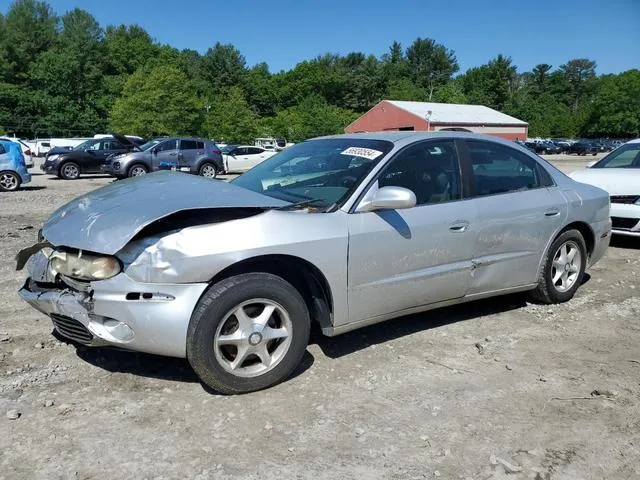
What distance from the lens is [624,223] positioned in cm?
743

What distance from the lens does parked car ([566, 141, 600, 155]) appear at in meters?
62.4

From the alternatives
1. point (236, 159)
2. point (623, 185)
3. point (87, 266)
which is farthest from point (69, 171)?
point (87, 266)

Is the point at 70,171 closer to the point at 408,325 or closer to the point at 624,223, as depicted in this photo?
the point at 624,223

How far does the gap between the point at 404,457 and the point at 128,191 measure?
2394 mm

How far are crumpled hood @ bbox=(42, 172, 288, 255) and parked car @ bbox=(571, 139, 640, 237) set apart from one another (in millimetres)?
5663

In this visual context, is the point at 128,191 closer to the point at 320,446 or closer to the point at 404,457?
the point at 320,446

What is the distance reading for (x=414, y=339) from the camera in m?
4.29

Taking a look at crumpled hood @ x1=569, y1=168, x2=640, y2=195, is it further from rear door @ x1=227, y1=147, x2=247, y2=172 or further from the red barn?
the red barn

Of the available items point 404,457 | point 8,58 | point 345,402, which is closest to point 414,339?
point 345,402

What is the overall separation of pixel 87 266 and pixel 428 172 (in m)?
2.43

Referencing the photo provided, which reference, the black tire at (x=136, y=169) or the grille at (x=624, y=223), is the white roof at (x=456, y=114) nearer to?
the black tire at (x=136, y=169)

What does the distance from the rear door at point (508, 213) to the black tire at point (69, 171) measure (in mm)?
19940

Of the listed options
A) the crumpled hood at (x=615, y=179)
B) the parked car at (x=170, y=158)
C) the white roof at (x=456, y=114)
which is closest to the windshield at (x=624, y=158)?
the crumpled hood at (x=615, y=179)

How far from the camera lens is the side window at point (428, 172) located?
400 cm
